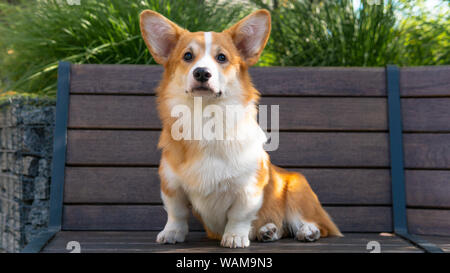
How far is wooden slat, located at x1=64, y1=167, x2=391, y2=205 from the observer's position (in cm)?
205

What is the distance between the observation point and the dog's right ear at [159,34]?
1.64m

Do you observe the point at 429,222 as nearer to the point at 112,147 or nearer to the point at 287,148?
the point at 287,148

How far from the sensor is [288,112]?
2.14m

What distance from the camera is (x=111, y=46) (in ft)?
8.54

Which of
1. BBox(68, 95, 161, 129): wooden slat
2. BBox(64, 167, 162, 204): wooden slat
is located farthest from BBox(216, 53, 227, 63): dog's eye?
BBox(64, 167, 162, 204): wooden slat

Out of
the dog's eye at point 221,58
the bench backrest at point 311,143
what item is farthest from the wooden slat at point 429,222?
the dog's eye at point 221,58

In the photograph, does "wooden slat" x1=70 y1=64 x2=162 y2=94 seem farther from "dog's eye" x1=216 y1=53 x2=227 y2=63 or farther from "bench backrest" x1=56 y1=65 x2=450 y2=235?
"dog's eye" x1=216 y1=53 x2=227 y2=63

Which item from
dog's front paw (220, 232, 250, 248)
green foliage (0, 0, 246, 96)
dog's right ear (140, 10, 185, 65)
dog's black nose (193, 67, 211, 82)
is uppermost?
green foliage (0, 0, 246, 96)

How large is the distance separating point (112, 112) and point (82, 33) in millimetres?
879

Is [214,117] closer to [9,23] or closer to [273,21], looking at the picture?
[273,21]

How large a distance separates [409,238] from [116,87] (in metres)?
1.67

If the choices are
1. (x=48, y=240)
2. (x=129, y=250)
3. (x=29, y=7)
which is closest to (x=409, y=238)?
(x=129, y=250)

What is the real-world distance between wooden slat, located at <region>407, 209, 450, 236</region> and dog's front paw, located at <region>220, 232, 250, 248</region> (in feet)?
3.28
